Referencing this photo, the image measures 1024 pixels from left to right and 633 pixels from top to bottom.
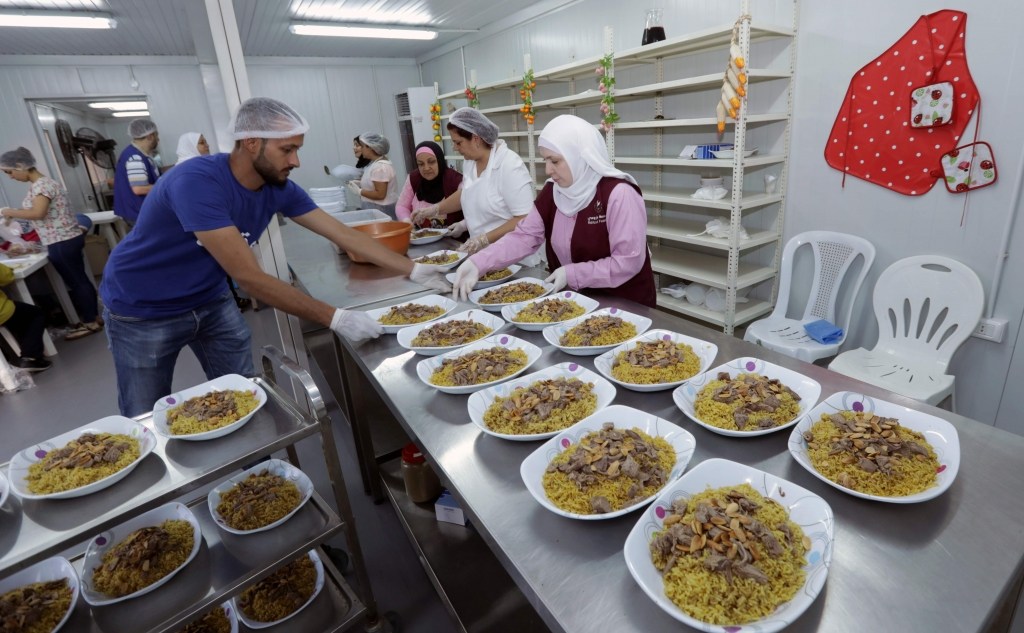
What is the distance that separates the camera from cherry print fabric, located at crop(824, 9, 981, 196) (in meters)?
2.42

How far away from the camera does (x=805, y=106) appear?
3086 millimetres

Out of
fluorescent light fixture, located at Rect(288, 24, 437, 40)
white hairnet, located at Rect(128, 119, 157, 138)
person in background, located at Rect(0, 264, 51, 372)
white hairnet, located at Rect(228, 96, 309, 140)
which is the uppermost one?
fluorescent light fixture, located at Rect(288, 24, 437, 40)

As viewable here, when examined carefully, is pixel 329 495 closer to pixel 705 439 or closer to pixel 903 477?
pixel 705 439

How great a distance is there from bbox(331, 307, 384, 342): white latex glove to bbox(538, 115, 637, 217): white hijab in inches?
38.0

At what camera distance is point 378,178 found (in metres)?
4.75

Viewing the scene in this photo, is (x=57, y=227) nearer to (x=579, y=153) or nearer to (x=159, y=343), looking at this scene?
(x=159, y=343)

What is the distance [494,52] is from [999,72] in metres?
5.33

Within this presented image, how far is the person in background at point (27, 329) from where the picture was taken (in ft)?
13.4

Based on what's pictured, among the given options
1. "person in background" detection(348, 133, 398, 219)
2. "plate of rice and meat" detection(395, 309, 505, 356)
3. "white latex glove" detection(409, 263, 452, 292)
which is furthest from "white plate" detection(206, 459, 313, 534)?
"person in background" detection(348, 133, 398, 219)

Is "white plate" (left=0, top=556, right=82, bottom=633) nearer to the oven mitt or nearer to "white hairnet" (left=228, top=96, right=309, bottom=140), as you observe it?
"white hairnet" (left=228, top=96, right=309, bottom=140)

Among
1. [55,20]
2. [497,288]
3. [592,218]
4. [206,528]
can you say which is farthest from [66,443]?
[55,20]

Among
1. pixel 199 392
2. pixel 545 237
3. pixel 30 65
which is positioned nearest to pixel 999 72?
pixel 545 237

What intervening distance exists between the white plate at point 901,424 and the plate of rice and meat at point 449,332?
96 cm

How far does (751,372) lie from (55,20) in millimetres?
6622
